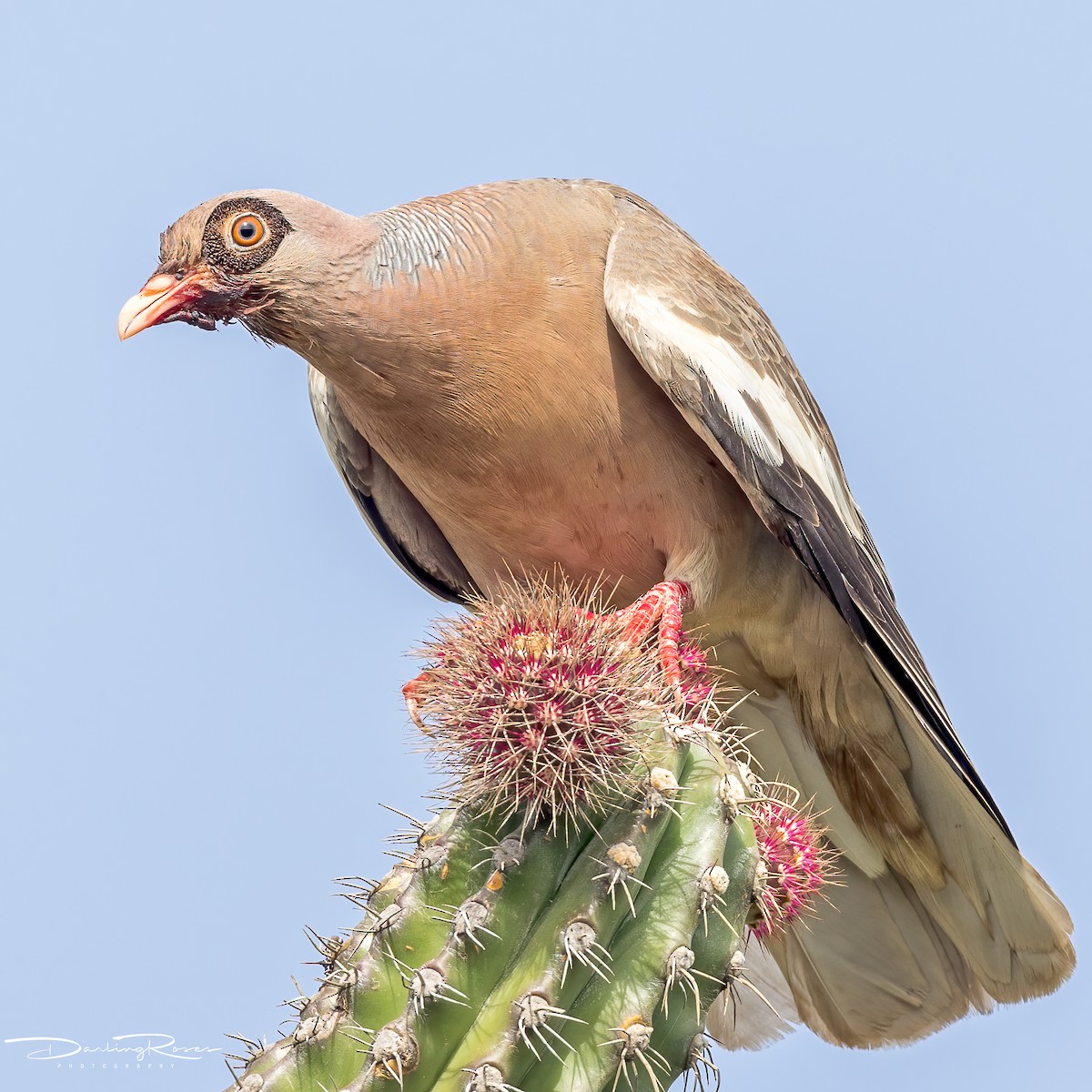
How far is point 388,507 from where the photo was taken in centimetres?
511

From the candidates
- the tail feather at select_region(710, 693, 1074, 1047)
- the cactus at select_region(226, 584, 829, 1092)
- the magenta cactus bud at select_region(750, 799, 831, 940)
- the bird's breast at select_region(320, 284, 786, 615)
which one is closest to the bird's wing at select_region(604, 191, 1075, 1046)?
the tail feather at select_region(710, 693, 1074, 1047)

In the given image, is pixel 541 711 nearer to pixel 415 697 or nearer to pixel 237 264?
pixel 415 697

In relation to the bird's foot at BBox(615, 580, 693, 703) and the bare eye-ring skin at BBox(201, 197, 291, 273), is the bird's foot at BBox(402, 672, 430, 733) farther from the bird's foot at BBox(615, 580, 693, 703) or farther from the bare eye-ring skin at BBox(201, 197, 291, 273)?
the bare eye-ring skin at BBox(201, 197, 291, 273)

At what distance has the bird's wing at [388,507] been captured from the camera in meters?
4.90

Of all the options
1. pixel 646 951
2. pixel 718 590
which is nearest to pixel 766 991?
pixel 718 590

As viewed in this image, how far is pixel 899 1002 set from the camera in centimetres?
449

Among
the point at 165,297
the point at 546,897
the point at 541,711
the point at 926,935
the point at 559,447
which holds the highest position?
the point at 559,447

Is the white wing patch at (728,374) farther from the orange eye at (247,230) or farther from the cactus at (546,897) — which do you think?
the cactus at (546,897)

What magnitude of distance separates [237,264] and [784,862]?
6.86ft

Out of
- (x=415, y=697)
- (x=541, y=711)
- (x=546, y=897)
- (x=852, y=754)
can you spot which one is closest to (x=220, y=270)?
(x=415, y=697)

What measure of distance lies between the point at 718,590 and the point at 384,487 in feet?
4.42

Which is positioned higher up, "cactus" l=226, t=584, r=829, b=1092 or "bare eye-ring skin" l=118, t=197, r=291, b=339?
"bare eye-ring skin" l=118, t=197, r=291, b=339

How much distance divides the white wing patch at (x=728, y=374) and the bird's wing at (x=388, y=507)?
1.22m

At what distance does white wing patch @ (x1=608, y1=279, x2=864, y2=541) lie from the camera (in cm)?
404
